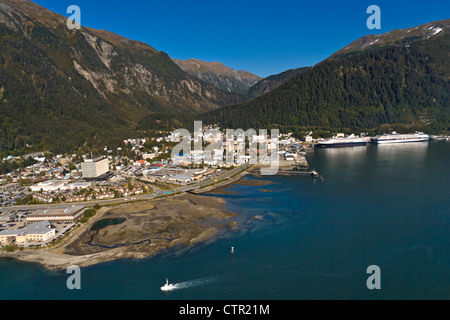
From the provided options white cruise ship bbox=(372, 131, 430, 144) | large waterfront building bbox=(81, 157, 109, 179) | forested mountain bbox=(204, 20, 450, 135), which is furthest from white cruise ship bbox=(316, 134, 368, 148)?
large waterfront building bbox=(81, 157, 109, 179)

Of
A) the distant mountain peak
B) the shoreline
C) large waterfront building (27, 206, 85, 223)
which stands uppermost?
the distant mountain peak

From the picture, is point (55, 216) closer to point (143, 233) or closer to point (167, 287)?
point (143, 233)

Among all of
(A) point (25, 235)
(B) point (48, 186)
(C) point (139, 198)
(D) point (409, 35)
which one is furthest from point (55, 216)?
(D) point (409, 35)

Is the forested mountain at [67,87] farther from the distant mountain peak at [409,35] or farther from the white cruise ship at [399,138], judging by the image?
the distant mountain peak at [409,35]

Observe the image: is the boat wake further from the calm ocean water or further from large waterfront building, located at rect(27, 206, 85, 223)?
large waterfront building, located at rect(27, 206, 85, 223)

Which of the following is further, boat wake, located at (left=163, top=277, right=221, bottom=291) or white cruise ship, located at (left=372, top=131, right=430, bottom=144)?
white cruise ship, located at (left=372, top=131, right=430, bottom=144)

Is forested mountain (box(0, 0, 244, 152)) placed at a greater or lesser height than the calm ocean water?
greater

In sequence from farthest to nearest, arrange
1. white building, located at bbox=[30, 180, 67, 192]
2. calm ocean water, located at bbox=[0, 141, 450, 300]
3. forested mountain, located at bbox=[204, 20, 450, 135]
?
forested mountain, located at bbox=[204, 20, 450, 135], white building, located at bbox=[30, 180, 67, 192], calm ocean water, located at bbox=[0, 141, 450, 300]
